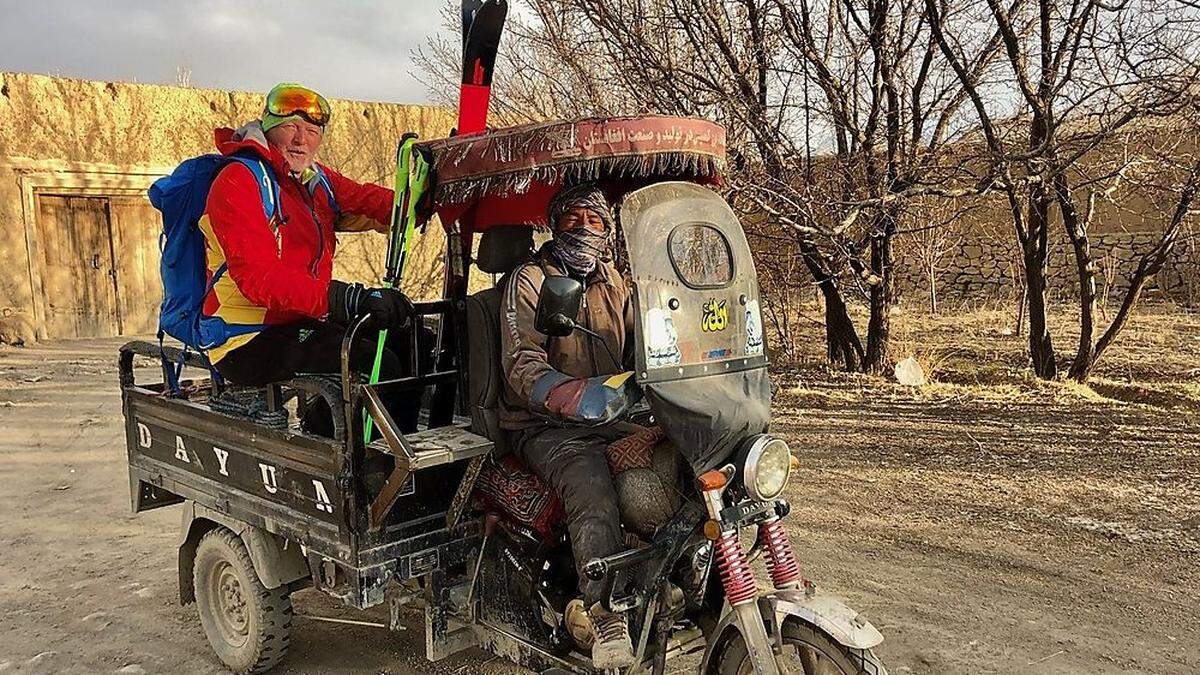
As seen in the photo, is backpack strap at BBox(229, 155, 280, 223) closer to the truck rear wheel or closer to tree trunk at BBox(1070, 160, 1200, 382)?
the truck rear wheel

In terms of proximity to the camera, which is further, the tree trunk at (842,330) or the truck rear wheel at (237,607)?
the tree trunk at (842,330)

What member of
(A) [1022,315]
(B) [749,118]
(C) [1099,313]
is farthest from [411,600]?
(C) [1099,313]

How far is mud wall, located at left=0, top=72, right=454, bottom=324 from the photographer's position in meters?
13.4

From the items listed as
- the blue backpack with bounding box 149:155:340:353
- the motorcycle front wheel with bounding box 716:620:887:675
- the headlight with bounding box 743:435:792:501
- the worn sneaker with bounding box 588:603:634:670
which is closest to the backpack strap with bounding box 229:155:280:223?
the blue backpack with bounding box 149:155:340:353

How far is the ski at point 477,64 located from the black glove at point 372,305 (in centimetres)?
92

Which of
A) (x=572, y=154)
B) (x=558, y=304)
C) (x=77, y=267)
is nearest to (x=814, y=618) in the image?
(x=558, y=304)

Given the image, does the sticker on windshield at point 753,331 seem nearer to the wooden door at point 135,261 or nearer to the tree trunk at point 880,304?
the tree trunk at point 880,304

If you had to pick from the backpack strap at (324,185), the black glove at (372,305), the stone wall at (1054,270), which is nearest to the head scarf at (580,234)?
the black glove at (372,305)

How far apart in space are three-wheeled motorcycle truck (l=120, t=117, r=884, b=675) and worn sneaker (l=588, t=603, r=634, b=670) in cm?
5

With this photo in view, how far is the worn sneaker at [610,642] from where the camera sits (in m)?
3.14

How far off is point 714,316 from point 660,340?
0.23m

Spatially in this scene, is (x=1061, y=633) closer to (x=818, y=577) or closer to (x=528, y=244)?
(x=818, y=577)

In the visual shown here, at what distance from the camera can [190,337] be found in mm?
4152

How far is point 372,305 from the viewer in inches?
140
